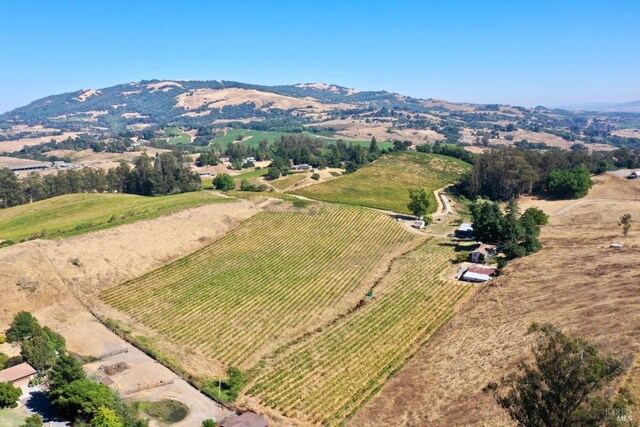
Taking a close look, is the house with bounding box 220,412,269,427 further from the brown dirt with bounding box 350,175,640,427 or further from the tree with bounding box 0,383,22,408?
the tree with bounding box 0,383,22,408

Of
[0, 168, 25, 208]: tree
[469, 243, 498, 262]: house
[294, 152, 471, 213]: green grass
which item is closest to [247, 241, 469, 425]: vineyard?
[469, 243, 498, 262]: house

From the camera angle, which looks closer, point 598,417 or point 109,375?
point 598,417

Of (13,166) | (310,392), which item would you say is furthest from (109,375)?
(13,166)

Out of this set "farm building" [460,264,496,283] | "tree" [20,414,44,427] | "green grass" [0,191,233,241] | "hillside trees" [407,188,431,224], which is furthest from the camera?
"hillside trees" [407,188,431,224]

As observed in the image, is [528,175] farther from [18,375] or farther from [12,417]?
[12,417]

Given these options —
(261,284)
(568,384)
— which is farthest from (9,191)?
(568,384)

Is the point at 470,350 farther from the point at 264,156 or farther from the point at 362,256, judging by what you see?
the point at 264,156
